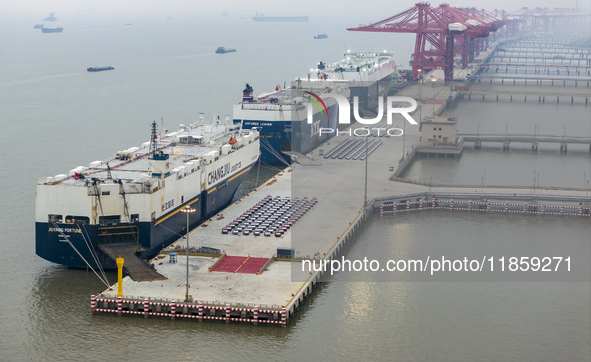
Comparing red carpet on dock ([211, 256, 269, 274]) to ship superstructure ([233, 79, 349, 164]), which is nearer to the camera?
red carpet on dock ([211, 256, 269, 274])

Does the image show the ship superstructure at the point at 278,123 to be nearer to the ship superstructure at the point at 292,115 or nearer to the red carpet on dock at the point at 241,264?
the ship superstructure at the point at 292,115

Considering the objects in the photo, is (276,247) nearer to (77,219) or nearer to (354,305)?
A: (354,305)

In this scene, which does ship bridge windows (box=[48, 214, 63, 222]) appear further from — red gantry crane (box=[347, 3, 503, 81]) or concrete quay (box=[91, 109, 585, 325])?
red gantry crane (box=[347, 3, 503, 81])

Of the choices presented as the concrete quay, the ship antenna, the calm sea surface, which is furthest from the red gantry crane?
→ the ship antenna

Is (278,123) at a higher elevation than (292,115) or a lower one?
lower

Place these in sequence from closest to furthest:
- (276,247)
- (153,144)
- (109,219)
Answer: (109,219) → (276,247) → (153,144)

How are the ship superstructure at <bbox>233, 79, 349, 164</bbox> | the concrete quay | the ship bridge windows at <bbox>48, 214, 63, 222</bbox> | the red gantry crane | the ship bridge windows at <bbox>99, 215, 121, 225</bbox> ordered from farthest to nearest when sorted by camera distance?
the red gantry crane, the ship superstructure at <bbox>233, 79, 349, 164</bbox>, the ship bridge windows at <bbox>99, 215, 121, 225</bbox>, the ship bridge windows at <bbox>48, 214, 63, 222</bbox>, the concrete quay

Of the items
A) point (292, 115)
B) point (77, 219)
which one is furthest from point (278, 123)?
point (77, 219)
